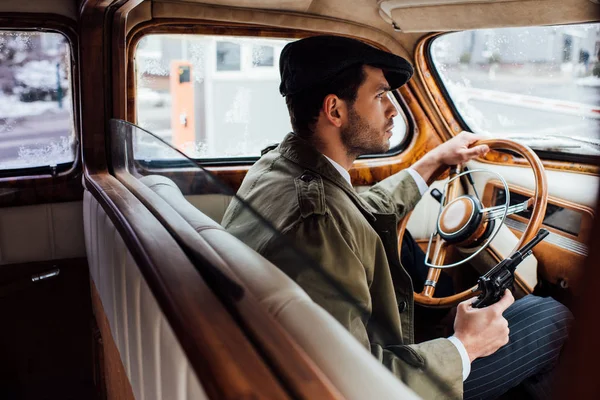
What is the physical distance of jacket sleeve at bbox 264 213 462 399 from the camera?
3.79 feet

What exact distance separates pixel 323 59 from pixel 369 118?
0.23 m

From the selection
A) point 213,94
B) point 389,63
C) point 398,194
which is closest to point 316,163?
point 389,63

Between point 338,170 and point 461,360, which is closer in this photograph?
point 461,360

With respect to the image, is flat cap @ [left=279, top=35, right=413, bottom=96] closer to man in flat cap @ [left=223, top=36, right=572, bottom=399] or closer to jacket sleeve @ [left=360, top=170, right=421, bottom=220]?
man in flat cap @ [left=223, top=36, right=572, bottom=399]

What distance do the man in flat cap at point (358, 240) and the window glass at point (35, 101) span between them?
3.46 ft

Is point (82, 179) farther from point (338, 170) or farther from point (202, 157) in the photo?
point (338, 170)

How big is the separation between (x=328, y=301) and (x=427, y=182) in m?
1.25

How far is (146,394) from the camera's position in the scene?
116cm

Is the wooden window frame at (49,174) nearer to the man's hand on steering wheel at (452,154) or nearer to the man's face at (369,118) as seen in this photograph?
the man's face at (369,118)

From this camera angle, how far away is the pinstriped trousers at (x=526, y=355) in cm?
164

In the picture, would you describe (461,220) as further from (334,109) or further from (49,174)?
(49,174)

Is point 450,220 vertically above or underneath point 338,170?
underneath

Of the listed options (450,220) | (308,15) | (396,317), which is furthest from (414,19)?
(396,317)

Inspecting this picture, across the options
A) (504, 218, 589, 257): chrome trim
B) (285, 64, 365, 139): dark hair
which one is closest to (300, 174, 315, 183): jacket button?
(285, 64, 365, 139): dark hair
